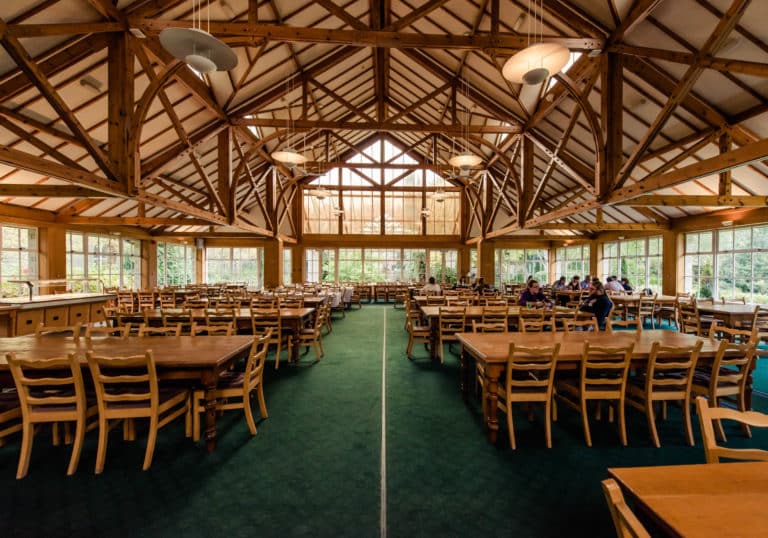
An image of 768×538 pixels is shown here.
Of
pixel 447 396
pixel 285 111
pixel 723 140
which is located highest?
pixel 285 111

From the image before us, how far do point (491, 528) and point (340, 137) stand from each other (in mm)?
15147

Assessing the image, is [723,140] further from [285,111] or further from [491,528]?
[285,111]

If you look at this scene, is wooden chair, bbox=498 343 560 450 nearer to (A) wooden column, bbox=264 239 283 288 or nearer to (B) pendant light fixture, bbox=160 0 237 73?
(B) pendant light fixture, bbox=160 0 237 73

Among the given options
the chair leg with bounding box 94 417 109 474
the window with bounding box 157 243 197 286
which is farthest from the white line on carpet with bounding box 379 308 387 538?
the window with bounding box 157 243 197 286

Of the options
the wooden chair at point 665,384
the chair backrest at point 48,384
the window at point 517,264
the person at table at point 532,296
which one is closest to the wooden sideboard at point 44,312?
the chair backrest at point 48,384

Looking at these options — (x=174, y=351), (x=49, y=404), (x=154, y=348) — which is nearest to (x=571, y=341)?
(x=174, y=351)

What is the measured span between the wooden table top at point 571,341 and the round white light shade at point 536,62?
2.96 m

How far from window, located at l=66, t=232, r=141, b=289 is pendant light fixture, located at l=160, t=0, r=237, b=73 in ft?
40.4

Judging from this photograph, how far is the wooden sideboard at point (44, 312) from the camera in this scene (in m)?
6.51

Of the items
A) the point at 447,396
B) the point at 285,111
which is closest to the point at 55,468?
the point at 447,396

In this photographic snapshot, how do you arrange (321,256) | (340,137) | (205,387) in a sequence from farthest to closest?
1. (321,256)
2. (340,137)
3. (205,387)

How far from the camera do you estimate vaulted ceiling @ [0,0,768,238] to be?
515cm

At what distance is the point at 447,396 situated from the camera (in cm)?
437

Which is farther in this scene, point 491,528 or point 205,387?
point 205,387
